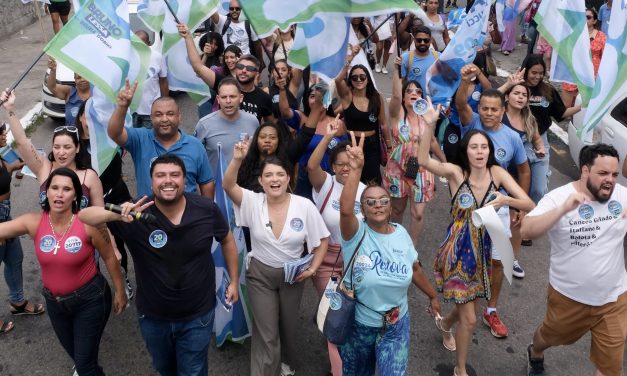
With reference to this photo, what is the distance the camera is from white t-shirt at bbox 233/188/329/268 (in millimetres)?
3861

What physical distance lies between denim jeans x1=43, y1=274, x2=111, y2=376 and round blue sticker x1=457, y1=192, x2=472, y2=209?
8.41 ft

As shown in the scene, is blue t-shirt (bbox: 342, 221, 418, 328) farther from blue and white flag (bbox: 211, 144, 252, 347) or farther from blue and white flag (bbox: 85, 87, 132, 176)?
blue and white flag (bbox: 85, 87, 132, 176)

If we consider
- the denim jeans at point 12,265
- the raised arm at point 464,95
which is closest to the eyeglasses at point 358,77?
the raised arm at point 464,95

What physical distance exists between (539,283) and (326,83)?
2876mm

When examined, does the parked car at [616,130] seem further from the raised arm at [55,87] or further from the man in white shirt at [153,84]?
the raised arm at [55,87]

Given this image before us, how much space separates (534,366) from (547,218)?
55.8 inches

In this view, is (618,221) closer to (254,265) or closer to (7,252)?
(254,265)

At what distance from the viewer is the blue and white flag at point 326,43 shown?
4.84 m

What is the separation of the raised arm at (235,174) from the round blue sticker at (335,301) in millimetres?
980

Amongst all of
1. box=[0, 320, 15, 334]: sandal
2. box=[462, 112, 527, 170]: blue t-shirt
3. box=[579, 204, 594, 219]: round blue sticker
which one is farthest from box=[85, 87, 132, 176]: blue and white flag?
box=[579, 204, 594, 219]: round blue sticker

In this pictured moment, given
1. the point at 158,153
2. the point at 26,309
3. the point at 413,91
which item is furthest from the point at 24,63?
the point at 413,91

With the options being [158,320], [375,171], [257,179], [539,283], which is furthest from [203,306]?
[539,283]

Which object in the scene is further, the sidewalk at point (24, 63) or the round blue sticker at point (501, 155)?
the sidewalk at point (24, 63)

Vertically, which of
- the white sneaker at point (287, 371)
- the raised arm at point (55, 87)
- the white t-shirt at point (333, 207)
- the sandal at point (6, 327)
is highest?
the raised arm at point (55, 87)
